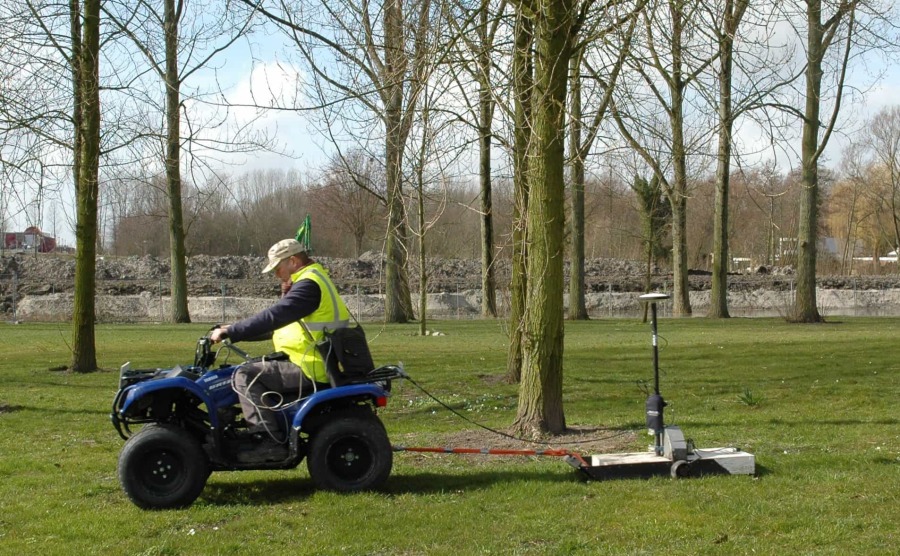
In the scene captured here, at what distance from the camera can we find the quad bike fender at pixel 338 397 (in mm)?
6668

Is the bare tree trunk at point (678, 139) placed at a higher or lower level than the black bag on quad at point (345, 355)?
higher

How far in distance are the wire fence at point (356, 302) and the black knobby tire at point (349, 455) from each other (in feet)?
111

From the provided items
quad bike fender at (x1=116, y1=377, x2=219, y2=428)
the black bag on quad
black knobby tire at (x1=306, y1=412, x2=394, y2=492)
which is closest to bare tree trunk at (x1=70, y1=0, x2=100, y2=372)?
quad bike fender at (x1=116, y1=377, x2=219, y2=428)

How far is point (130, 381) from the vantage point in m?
6.71

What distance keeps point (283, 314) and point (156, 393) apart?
1.11m

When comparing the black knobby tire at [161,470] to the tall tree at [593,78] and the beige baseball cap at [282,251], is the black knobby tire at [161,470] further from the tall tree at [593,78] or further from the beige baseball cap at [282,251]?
the tall tree at [593,78]

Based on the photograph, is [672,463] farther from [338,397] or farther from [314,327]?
[314,327]

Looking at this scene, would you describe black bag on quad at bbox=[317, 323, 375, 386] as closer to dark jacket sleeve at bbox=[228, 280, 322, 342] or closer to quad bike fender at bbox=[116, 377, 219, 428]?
dark jacket sleeve at bbox=[228, 280, 322, 342]

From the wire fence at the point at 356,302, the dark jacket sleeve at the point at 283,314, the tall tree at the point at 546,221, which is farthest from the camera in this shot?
the wire fence at the point at 356,302

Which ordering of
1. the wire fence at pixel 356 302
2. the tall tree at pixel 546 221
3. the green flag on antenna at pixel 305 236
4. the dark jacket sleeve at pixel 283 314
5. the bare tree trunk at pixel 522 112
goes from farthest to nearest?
the wire fence at pixel 356 302, the bare tree trunk at pixel 522 112, the tall tree at pixel 546 221, the green flag on antenna at pixel 305 236, the dark jacket sleeve at pixel 283 314

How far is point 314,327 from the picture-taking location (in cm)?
670

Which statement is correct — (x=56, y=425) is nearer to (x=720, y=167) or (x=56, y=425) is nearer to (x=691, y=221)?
Result: (x=720, y=167)

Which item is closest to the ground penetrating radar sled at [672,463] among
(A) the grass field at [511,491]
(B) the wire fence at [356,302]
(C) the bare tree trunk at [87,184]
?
(A) the grass field at [511,491]

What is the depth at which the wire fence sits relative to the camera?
43.7m
